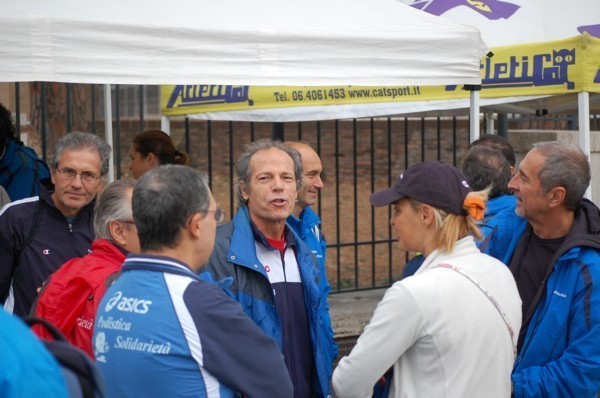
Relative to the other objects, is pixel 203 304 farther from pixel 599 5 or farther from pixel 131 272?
pixel 599 5

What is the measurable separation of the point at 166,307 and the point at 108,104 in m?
4.16

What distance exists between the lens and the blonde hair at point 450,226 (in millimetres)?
2623

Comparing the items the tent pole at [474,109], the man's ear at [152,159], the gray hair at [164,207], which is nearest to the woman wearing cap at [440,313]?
the gray hair at [164,207]

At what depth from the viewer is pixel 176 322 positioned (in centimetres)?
214

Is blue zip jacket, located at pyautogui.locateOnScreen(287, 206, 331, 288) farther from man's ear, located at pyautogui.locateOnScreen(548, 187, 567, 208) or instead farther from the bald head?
man's ear, located at pyautogui.locateOnScreen(548, 187, 567, 208)

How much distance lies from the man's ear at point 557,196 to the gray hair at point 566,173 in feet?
0.04

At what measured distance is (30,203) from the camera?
350 cm

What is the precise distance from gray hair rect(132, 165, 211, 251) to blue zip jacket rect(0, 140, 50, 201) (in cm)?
247

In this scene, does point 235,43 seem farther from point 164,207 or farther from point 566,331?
point 566,331

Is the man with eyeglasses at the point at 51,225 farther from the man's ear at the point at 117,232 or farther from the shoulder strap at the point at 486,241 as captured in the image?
the shoulder strap at the point at 486,241

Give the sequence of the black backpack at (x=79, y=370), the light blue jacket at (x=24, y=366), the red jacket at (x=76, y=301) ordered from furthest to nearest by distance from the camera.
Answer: the red jacket at (x=76, y=301)
the black backpack at (x=79, y=370)
the light blue jacket at (x=24, y=366)

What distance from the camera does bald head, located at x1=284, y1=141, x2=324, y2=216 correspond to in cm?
401

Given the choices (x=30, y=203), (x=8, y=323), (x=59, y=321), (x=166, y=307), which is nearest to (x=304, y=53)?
(x=30, y=203)

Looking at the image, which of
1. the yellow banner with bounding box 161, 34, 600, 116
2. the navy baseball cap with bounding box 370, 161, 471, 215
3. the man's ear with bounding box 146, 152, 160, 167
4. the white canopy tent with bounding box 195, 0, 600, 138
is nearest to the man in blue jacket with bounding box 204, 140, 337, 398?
the navy baseball cap with bounding box 370, 161, 471, 215
